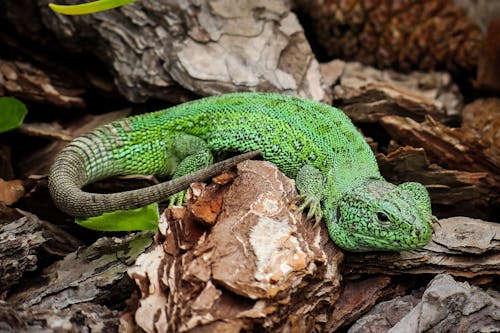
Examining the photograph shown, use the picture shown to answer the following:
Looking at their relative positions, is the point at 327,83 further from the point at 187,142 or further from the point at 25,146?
the point at 25,146

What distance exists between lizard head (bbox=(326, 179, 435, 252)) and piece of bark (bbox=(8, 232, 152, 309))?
3.36 ft

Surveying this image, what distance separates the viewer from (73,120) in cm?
416

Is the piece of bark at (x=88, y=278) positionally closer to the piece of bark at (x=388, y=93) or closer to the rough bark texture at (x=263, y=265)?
the rough bark texture at (x=263, y=265)

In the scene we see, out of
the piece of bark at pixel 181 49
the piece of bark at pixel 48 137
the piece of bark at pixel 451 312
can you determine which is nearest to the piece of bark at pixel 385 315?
the piece of bark at pixel 451 312

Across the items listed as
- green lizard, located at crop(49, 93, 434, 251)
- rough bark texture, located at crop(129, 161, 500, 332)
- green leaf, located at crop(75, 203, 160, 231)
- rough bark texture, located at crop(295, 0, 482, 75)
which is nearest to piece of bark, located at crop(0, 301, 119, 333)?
rough bark texture, located at crop(129, 161, 500, 332)

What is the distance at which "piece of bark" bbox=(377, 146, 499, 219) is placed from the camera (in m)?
3.42

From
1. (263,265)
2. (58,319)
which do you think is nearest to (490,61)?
(263,265)

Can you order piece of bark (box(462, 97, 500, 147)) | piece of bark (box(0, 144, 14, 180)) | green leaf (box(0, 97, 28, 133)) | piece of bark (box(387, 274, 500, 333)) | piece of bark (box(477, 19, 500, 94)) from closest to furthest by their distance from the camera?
piece of bark (box(387, 274, 500, 333))
green leaf (box(0, 97, 28, 133))
piece of bark (box(0, 144, 14, 180))
piece of bark (box(462, 97, 500, 147))
piece of bark (box(477, 19, 500, 94))

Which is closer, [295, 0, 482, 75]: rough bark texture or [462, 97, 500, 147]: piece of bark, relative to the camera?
[462, 97, 500, 147]: piece of bark

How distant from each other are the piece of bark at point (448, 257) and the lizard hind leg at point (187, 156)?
1096mm

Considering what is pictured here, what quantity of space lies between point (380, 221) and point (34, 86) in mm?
2489

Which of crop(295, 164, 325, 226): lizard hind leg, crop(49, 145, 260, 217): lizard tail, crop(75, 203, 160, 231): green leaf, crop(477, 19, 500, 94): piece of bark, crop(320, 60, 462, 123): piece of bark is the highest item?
crop(477, 19, 500, 94): piece of bark

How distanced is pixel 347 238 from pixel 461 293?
579 mm

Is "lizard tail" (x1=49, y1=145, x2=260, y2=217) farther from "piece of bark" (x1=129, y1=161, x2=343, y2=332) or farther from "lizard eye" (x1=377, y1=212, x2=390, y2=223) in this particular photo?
"lizard eye" (x1=377, y1=212, x2=390, y2=223)
